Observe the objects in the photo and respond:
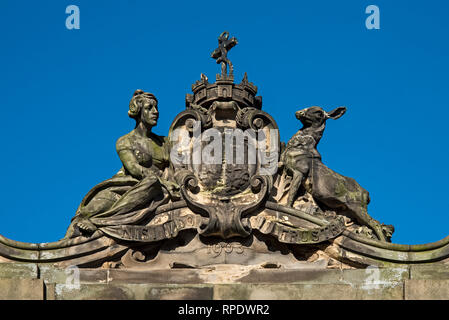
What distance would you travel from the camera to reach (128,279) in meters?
24.9

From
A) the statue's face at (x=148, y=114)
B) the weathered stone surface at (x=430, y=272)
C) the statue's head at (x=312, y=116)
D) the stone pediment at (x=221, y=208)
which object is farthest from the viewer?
the statue's head at (x=312, y=116)

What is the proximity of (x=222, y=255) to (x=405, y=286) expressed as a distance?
10.0 feet

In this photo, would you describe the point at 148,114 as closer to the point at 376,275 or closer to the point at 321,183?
the point at 321,183

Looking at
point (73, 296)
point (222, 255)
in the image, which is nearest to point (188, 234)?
point (222, 255)

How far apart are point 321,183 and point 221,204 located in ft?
5.86

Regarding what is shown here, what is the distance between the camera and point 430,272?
24.8 meters

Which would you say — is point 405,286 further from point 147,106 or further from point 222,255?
point 147,106

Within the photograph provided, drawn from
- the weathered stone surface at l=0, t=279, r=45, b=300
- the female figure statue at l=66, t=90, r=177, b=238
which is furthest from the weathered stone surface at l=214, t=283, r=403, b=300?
the weathered stone surface at l=0, t=279, r=45, b=300

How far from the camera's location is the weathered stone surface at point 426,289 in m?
24.2

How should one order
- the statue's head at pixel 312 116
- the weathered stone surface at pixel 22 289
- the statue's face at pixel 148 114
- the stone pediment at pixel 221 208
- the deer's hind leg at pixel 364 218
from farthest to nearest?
the statue's head at pixel 312 116 → the statue's face at pixel 148 114 → the deer's hind leg at pixel 364 218 → the stone pediment at pixel 221 208 → the weathered stone surface at pixel 22 289

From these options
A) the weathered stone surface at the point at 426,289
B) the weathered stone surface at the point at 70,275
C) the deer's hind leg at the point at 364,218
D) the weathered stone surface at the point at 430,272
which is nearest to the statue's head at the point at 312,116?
the deer's hind leg at the point at 364,218

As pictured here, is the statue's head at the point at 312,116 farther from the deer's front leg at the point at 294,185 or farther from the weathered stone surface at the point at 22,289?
the weathered stone surface at the point at 22,289

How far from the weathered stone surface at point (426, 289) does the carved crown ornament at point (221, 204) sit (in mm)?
658

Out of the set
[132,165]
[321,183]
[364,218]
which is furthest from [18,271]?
[364,218]
